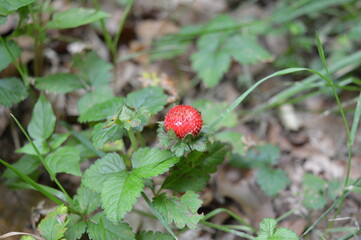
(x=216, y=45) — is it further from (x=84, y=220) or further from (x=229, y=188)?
(x=84, y=220)

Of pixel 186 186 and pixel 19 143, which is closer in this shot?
pixel 186 186

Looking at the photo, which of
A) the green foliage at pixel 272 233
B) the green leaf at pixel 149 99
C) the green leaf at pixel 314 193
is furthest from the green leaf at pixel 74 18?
the green leaf at pixel 314 193

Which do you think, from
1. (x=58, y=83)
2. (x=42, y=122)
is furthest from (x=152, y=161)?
(x=58, y=83)

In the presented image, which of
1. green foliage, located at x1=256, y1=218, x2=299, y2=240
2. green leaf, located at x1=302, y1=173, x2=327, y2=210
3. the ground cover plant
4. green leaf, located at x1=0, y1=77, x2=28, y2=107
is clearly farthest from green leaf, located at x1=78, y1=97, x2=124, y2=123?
green leaf, located at x1=302, y1=173, x2=327, y2=210

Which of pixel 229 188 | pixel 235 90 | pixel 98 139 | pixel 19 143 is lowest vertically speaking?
pixel 229 188

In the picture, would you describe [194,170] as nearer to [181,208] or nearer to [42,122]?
[181,208]

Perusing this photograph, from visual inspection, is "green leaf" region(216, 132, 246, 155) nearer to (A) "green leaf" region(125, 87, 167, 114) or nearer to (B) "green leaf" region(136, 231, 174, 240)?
(A) "green leaf" region(125, 87, 167, 114)

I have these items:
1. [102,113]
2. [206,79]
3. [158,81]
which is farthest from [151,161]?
[206,79]

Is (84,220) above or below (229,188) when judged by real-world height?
above
